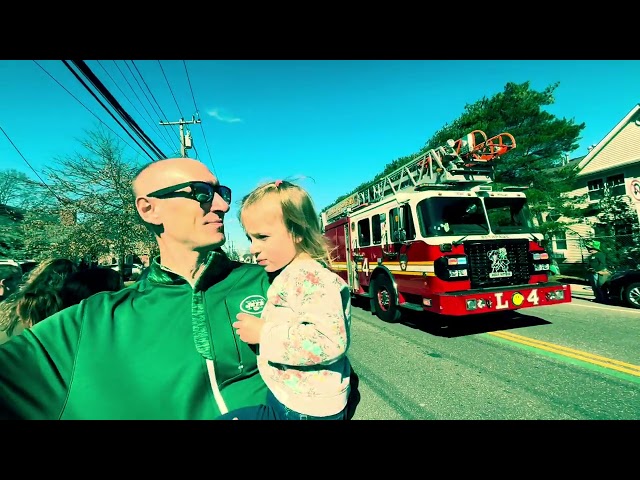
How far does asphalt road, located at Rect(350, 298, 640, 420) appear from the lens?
3.01 metres

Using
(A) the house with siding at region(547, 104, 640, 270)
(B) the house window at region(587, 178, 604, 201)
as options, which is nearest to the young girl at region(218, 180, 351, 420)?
(A) the house with siding at region(547, 104, 640, 270)

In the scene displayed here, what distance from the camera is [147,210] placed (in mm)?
1445

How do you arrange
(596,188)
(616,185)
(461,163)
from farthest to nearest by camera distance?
(596,188), (616,185), (461,163)

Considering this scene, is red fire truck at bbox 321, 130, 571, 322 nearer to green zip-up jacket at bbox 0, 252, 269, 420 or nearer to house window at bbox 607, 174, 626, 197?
green zip-up jacket at bbox 0, 252, 269, 420

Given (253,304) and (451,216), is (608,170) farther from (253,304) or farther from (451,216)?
(253,304)

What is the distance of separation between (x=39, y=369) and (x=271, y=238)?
938mm

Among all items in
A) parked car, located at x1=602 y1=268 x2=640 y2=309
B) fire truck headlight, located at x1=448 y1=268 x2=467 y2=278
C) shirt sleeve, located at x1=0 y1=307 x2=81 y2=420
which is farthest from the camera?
parked car, located at x1=602 y1=268 x2=640 y2=309

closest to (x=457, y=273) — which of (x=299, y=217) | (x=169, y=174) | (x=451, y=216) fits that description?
(x=451, y=216)

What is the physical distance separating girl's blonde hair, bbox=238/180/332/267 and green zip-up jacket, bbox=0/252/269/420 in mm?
402
